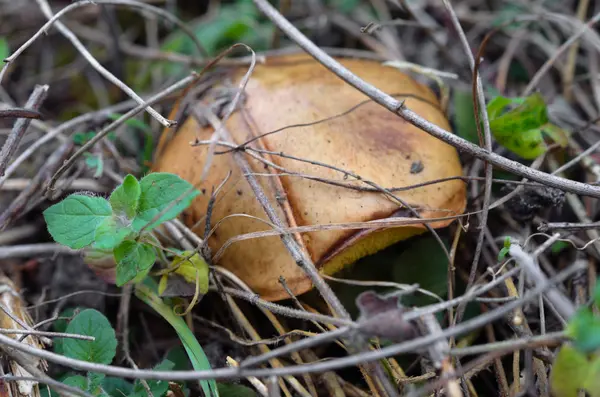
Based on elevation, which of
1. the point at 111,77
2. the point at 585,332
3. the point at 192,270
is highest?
the point at 111,77

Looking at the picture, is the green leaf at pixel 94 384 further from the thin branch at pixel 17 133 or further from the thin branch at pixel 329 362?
the thin branch at pixel 17 133

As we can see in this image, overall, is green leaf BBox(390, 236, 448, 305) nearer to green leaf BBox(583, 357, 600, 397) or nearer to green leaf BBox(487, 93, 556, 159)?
green leaf BBox(487, 93, 556, 159)

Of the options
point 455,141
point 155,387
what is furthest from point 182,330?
point 455,141

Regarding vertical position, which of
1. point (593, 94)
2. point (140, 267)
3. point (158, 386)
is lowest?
point (158, 386)

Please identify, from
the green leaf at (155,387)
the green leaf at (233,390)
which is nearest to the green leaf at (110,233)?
the green leaf at (155,387)

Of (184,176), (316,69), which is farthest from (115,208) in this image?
(316,69)

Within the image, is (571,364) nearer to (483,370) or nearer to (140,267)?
(483,370)

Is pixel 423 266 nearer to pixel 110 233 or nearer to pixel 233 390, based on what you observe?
pixel 233 390
